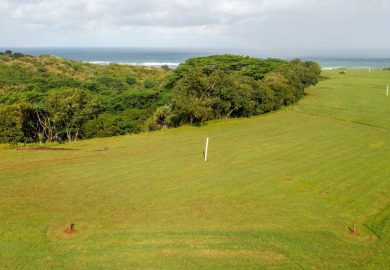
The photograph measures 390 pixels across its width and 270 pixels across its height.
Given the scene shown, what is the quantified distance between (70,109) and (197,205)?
25930 mm

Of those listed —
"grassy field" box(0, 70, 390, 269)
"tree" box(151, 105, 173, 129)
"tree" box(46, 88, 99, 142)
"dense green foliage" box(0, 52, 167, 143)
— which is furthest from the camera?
"tree" box(151, 105, 173, 129)

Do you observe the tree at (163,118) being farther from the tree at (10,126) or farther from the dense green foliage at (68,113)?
the tree at (10,126)

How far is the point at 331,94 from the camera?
59969 millimetres

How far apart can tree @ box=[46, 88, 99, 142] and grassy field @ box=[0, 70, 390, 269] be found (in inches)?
413

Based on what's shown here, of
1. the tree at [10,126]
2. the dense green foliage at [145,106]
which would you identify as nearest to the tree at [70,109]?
the dense green foliage at [145,106]

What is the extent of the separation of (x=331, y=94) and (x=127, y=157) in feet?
154

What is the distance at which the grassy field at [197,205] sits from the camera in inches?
434

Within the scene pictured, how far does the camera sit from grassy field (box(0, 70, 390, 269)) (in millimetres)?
11016

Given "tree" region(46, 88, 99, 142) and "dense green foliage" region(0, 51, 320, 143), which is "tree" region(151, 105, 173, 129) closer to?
"dense green foliage" region(0, 51, 320, 143)

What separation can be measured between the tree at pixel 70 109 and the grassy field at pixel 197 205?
1049 centimetres

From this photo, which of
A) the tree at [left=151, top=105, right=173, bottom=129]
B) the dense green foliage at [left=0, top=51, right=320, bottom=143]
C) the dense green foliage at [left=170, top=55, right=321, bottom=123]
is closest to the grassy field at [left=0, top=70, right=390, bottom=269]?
the dense green foliage at [left=0, top=51, right=320, bottom=143]

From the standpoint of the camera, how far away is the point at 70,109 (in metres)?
36.5

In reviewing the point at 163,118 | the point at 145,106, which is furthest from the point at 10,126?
the point at 145,106

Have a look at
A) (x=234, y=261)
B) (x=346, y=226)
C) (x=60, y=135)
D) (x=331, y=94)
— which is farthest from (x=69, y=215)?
(x=331, y=94)
